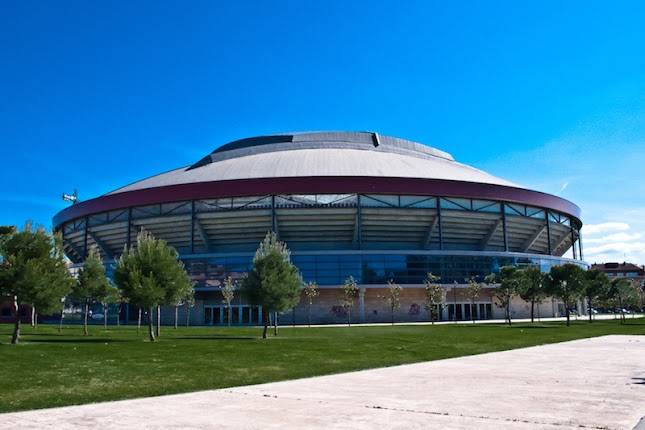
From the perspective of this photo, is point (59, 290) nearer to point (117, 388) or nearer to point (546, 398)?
point (117, 388)

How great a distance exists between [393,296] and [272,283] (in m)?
24.4

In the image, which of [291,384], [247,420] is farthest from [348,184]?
[247,420]

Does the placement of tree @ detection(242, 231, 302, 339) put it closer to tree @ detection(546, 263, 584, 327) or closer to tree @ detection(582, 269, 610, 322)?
tree @ detection(546, 263, 584, 327)

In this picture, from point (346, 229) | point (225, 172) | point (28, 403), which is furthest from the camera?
point (225, 172)

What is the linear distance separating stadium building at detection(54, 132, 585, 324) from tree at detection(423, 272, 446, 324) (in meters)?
1.25

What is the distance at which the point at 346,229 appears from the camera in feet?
209

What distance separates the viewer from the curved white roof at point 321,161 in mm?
66125

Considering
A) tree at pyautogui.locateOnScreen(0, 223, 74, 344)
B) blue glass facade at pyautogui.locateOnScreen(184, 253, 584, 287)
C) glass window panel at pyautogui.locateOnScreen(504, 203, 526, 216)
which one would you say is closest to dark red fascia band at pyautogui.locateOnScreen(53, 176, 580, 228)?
glass window panel at pyautogui.locateOnScreen(504, 203, 526, 216)

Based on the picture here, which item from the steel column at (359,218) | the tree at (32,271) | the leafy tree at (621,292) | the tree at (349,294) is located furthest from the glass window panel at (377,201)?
the tree at (32,271)

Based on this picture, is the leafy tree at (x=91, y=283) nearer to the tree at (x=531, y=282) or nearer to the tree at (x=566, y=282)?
the tree at (x=531, y=282)

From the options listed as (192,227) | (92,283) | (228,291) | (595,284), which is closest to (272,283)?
(92,283)

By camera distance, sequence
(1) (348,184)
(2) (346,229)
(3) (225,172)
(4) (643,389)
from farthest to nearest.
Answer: (3) (225,172)
(2) (346,229)
(1) (348,184)
(4) (643,389)

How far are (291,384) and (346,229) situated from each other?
4968cm

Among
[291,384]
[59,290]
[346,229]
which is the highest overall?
[346,229]
